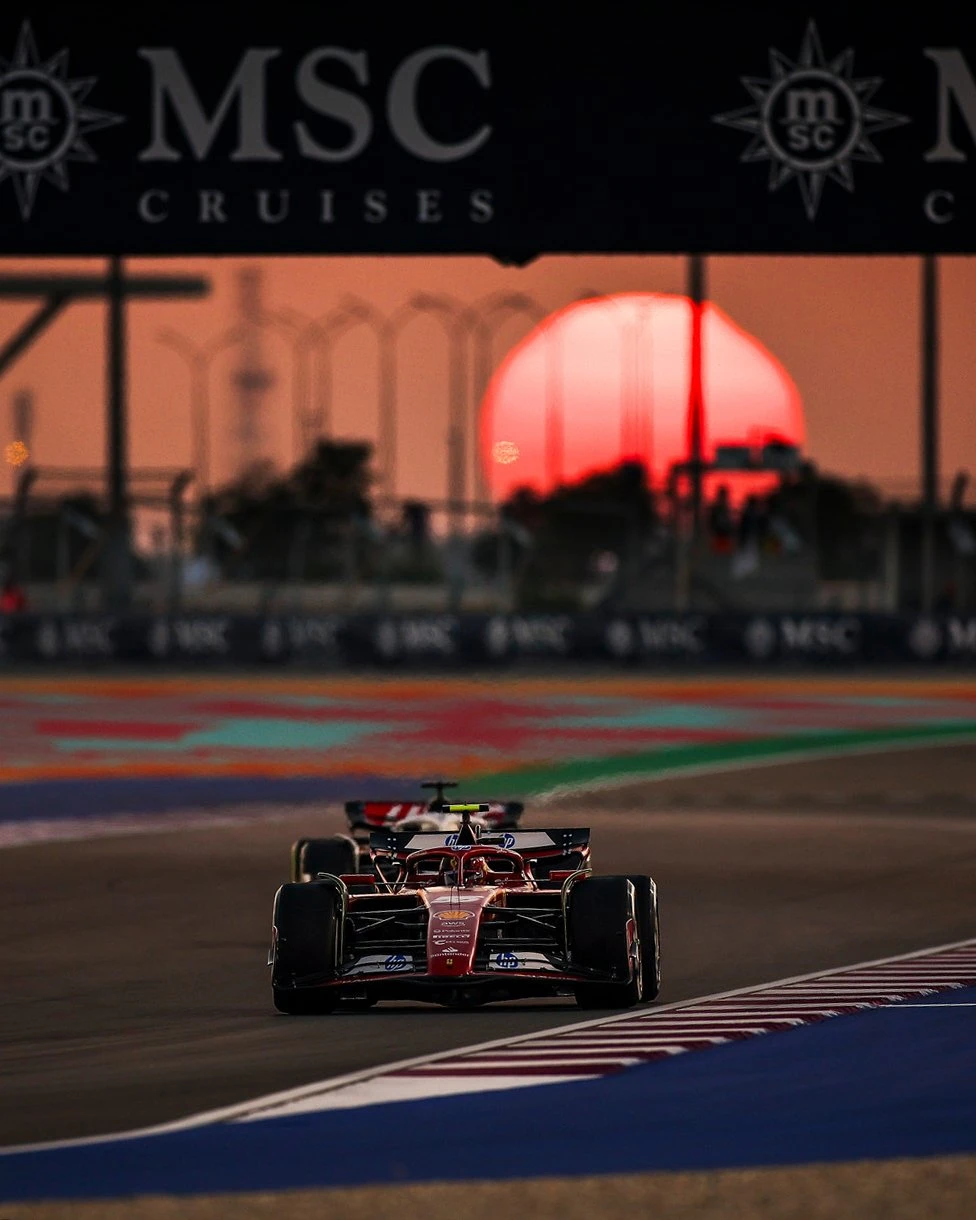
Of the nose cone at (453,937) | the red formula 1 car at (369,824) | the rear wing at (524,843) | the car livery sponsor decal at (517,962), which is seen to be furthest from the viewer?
the red formula 1 car at (369,824)

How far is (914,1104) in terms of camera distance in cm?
999

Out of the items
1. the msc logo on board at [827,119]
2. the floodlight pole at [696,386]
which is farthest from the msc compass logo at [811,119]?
the floodlight pole at [696,386]

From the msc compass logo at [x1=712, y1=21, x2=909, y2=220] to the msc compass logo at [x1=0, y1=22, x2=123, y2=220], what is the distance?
4174 mm

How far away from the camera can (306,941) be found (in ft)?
41.4

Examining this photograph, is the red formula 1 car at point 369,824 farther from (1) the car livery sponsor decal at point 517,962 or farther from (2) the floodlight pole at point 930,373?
(2) the floodlight pole at point 930,373

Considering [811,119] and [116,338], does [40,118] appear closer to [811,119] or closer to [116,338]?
[811,119]

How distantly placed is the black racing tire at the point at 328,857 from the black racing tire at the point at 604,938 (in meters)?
3.69

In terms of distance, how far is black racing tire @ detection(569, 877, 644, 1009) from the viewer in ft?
41.4

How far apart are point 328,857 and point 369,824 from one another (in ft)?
1.92

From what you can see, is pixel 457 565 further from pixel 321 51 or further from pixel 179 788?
pixel 321 51

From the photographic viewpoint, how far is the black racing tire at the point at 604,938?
12.6 m

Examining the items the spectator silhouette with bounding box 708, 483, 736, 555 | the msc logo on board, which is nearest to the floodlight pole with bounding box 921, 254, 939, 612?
the spectator silhouette with bounding box 708, 483, 736, 555

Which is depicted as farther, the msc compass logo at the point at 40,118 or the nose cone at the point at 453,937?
the msc compass logo at the point at 40,118

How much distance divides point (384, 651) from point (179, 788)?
22.9 meters
